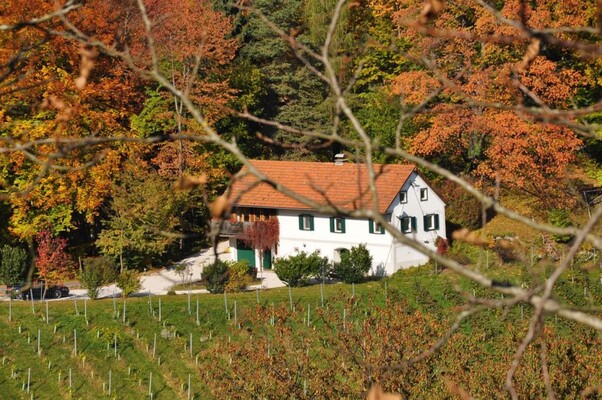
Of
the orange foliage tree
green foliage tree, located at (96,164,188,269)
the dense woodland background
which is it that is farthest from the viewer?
green foliage tree, located at (96,164,188,269)

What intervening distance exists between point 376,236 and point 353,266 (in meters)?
2.82

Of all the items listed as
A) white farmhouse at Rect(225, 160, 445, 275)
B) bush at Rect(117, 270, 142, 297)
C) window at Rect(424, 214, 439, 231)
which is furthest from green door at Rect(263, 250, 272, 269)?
bush at Rect(117, 270, 142, 297)

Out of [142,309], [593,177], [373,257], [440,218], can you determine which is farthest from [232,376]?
[593,177]

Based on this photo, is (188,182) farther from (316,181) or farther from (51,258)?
(316,181)

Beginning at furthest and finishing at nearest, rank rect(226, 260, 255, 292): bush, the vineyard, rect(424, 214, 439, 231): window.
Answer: rect(424, 214, 439, 231): window
rect(226, 260, 255, 292): bush
the vineyard

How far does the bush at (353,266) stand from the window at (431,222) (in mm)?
3740

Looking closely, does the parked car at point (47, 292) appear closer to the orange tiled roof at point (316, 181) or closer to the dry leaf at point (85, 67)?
the orange tiled roof at point (316, 181)

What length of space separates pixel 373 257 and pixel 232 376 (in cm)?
1618

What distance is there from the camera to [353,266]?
111 ft

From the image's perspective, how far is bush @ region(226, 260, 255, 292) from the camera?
33094mm

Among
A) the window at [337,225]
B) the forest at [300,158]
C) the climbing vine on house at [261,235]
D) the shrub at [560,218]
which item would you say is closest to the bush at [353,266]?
the forest at [300,158]

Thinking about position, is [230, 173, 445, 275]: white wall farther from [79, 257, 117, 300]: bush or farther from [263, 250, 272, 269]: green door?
[79, 257, 117, 300]: bush

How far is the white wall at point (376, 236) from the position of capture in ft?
118

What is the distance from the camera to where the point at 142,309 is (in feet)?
95.4
